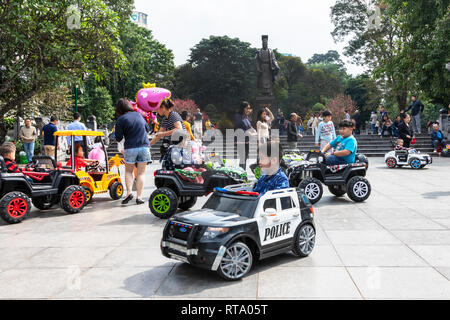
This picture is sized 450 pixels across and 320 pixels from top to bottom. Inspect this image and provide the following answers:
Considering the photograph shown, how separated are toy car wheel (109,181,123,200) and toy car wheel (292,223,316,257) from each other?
550cm

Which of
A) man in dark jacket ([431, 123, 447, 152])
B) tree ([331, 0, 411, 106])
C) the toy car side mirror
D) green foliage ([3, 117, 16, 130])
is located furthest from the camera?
tree ([331, 0, 411, 106])

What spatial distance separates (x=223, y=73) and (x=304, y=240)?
51.2 meters

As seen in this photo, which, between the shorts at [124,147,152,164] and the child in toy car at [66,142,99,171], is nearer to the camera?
the shorts at [124,147,152,164]

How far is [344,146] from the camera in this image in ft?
27.3

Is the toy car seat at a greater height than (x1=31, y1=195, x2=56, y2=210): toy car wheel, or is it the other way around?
the toy car seat

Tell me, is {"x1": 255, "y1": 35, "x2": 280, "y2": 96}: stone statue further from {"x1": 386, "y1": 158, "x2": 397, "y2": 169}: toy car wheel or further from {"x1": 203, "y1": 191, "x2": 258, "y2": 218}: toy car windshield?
{"x1": 203, "y1": 191, "x2": 258, "y2": 218}: toy car windshield

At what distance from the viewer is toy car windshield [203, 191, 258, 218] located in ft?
14.6

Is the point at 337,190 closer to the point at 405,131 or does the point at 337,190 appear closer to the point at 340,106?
the point at 405,131

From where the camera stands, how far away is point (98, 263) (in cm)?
473

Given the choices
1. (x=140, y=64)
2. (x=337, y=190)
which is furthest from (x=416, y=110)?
(x=140, y=64)

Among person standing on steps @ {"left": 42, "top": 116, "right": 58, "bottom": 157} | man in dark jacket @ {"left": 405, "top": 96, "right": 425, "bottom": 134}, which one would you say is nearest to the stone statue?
man in dark jacket @ {"left": 405, "top": 96, "right": 425, "bottom": 134}

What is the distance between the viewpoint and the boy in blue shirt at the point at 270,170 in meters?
4.85

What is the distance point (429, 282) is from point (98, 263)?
362 cm
